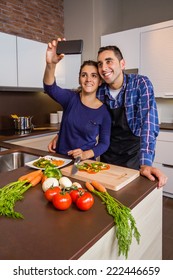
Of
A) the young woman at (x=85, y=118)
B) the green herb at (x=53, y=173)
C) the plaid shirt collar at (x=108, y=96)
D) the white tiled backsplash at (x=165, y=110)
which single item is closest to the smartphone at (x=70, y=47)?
the young woman at (x=85, y=118)

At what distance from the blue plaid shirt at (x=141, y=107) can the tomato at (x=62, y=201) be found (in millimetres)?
534

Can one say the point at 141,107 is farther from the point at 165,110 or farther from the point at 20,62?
the point at 165,110

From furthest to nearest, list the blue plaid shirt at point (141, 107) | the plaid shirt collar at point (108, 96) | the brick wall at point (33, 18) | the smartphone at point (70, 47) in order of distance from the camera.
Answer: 1. the brick wall at point (33, 18)
2. the plaid shirt collar at point (108, 96)
3. the blue plaid shirt at point (141, 107)
4. the smartphone at point (70, 47)

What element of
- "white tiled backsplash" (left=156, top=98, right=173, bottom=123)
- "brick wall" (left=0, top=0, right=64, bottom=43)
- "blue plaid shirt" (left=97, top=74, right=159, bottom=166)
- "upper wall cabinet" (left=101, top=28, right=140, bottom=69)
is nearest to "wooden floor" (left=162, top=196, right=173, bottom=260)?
"blue plaid shirt" (left=97, top=74, right=159, bottom=166)

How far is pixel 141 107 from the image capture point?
4.39 ft

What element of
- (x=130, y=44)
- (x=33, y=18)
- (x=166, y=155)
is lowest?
(x=166, y=155)

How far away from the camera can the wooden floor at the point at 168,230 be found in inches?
68.8

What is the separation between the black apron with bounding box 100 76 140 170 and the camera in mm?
1477

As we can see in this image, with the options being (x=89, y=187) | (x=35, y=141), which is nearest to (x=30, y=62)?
(x=35, y=141)

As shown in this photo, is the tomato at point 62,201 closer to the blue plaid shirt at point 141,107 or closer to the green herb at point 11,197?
the green herb at point 11,197

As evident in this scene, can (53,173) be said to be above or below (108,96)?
below

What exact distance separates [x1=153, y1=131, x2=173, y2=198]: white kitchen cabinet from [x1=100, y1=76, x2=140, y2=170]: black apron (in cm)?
128

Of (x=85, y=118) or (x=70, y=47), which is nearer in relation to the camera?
(x=70, y=47)

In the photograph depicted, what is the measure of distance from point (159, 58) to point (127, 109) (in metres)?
1.76
